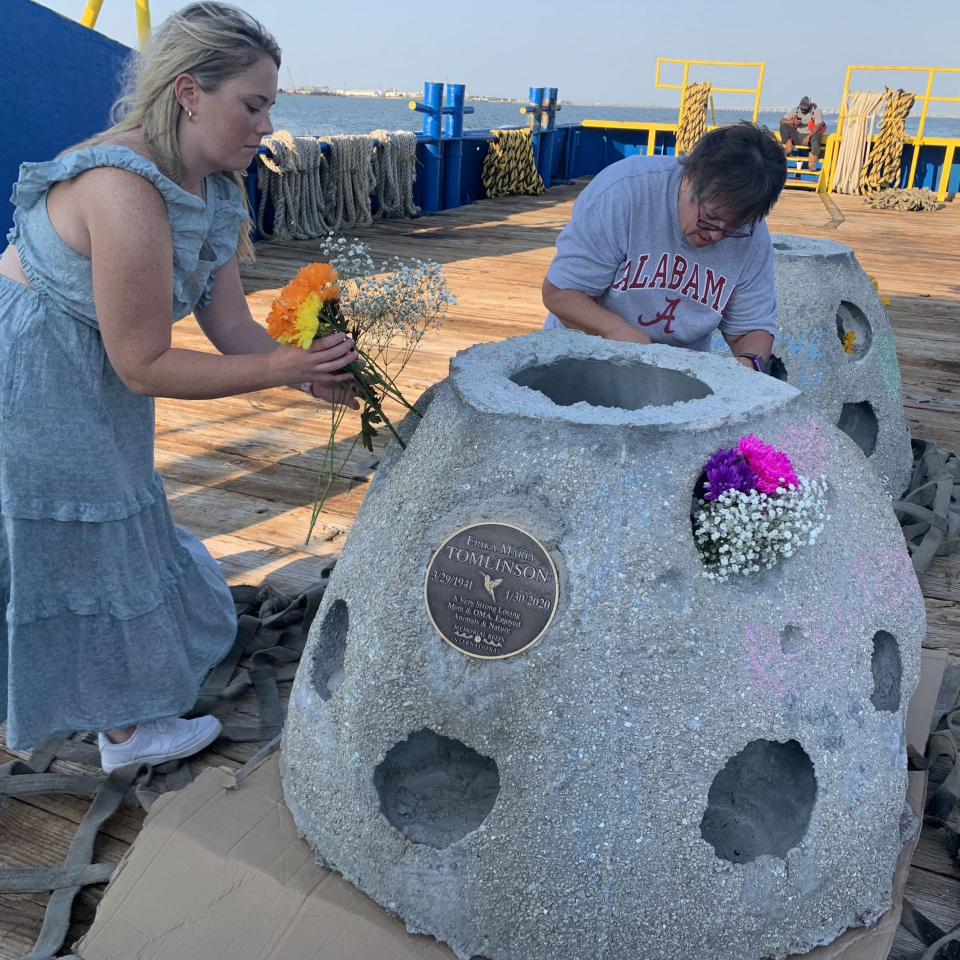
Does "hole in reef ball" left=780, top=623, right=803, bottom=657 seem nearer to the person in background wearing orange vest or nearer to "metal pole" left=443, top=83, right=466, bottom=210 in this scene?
"metal pole" left=443, top=83, right=466, bottom=210

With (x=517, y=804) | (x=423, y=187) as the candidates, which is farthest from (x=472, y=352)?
(x=423, y=187)

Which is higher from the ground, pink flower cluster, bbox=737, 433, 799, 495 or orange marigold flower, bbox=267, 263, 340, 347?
orange marigold flower, bbox=267, 263, 340, 347

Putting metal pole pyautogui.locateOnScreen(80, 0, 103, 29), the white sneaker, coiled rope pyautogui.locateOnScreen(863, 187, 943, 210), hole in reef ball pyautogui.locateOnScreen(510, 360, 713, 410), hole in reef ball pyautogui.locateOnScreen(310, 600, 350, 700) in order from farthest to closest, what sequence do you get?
1. coiled rope pyautogui.locateOnScreen(863, 187, 943, 210)
2. metal pole pyautogui.locateOnScreen(80, 0, 103, 29)
3. the white sneaker
4. hole in reef ball pyautogui.locateOnScreen(510, 360, 713, 410)
5. hole in reef ball pyautogui.locateOnScreen(310, 600, 350, 700)

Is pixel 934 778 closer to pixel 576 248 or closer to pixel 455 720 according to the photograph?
pixel 455 720

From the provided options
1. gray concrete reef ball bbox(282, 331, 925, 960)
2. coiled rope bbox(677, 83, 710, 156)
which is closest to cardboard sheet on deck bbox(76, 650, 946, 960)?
gray concrete reef ball bbox(282, 331, 925, 960)

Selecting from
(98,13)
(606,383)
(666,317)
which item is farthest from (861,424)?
(98,13)

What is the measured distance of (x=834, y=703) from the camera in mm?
1870

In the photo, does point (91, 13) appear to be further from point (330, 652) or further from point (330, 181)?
point (330, 652)

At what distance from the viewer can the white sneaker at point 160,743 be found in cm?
262

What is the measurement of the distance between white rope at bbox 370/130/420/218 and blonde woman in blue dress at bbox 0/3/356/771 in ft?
31.5

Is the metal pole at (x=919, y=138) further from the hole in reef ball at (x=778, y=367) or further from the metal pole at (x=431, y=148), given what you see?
the hole in reef ball at (x=778, y=367)

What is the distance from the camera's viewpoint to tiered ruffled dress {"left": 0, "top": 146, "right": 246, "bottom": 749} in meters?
2.11

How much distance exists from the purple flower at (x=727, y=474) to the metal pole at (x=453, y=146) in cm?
1165

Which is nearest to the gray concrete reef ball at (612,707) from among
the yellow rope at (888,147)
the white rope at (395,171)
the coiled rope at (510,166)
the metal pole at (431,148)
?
the white rope at (395,171)
